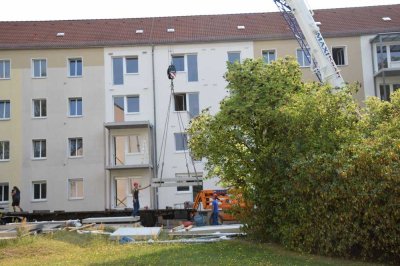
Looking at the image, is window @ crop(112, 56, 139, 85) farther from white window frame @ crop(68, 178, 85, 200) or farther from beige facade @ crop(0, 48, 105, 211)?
white window frame @ crop(68, 178, 85, 200)

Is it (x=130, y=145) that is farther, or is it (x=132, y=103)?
(x=132, y=103)

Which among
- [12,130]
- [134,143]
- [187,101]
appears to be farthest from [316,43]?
[12,130]

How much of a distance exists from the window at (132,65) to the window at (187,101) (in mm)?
3355

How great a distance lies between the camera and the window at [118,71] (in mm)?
37375

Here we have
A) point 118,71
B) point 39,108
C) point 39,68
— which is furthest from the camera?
point 39,68

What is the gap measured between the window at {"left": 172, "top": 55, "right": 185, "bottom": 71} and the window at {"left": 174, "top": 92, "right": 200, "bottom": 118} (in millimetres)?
1845

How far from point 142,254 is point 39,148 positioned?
24563 mm

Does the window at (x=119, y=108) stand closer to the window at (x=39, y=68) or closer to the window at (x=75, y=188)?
the window at (x=75, y=188)

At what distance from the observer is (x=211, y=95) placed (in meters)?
37.3

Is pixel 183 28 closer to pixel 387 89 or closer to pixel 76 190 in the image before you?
pixel 76 190

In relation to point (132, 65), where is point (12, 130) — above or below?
below

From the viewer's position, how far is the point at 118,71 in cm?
3762

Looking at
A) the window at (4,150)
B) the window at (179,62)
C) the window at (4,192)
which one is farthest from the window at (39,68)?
the window at (179,62)

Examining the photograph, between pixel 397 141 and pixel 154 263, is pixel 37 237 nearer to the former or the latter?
pixel 154 263
